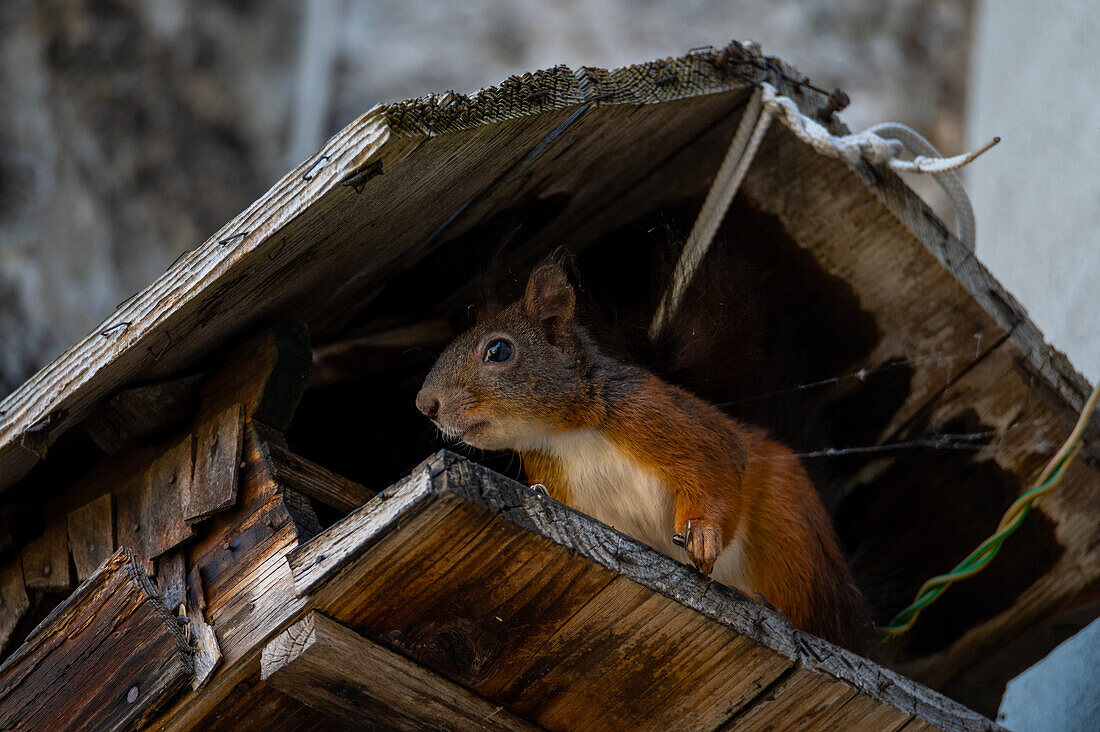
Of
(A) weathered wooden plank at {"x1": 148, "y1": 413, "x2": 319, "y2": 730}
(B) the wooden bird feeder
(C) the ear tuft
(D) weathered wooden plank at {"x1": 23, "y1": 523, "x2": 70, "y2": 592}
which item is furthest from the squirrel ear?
Answer: (D) weathered wooden plank at {"x1": 23, "y1": 523, "x2": 70, "y2": 592}

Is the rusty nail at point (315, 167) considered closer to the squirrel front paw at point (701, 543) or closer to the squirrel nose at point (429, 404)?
the squirrel nose at point (429, 404)

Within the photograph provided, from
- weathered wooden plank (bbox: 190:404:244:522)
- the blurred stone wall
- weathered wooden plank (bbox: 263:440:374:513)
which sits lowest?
weathered wooden plank (bbox: 263:440:374:513)

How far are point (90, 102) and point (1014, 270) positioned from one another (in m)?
2.65

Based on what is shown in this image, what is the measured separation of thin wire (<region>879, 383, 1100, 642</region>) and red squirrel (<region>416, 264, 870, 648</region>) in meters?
0.11

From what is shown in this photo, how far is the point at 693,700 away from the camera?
1714mm

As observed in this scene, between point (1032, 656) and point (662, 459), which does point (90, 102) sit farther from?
point (1032, 656)

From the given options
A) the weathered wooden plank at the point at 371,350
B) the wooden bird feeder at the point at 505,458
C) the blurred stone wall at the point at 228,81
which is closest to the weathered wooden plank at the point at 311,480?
the wooden bird feeder at the point at 505,458

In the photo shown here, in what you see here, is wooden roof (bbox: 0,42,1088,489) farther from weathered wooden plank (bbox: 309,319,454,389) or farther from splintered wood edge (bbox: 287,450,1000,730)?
splintered wood edge (bbox: 287,450,1000,730)

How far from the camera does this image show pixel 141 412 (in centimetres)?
203

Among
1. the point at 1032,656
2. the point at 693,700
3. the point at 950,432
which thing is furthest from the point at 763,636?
the point at 1032,656

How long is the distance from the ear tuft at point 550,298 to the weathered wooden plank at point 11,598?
3.30 ft

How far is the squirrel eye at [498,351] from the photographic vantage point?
214 cm

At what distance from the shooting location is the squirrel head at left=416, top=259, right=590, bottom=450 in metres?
2.09

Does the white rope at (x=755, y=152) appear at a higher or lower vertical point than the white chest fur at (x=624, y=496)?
higher
